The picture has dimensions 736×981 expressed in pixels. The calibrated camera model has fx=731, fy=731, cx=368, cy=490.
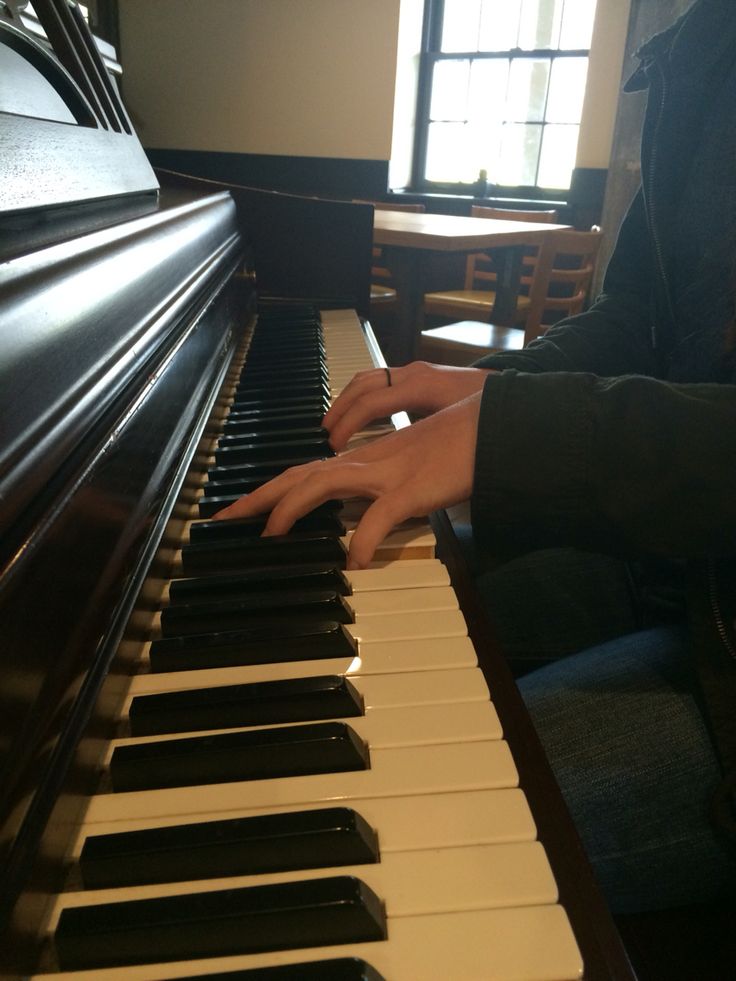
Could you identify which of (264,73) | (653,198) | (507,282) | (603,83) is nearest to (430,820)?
(653,198)

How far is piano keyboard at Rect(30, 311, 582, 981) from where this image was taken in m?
0.36

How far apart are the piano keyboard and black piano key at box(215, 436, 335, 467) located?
29 centimetres

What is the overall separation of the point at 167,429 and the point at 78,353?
209 mm

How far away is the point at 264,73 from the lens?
5.70 meters

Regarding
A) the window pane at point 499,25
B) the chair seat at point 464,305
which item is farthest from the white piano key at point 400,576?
the window pane at point 499,25

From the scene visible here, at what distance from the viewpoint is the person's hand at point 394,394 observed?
3.12 ft

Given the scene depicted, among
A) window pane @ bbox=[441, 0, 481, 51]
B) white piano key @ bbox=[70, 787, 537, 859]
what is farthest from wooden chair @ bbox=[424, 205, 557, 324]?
white piano key @ bbox=[70, 787, 537, 859]

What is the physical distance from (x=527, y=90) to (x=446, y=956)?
20.3 ft

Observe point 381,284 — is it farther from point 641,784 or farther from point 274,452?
point 641,784

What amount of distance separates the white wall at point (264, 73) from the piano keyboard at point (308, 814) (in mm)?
5777

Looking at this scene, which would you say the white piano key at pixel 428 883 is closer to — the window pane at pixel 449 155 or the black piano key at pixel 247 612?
the black piano key at pixel 247 612

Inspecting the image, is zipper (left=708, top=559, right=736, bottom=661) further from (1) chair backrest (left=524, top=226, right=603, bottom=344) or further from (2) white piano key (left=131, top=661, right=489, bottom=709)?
(1) chair backrest (left=524, top=226, right=603, bottom=344)

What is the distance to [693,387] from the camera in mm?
707

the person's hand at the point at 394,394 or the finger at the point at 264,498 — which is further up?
the person's hand at the point at 394,394
